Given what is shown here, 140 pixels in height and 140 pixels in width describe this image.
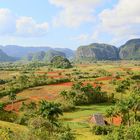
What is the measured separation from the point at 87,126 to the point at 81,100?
105 ft

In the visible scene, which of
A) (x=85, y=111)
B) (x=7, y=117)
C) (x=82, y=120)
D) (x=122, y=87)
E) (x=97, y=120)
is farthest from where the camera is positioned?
(x=122, y=87)

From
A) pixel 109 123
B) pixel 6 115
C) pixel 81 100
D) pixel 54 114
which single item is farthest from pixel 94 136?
pixel 81 100

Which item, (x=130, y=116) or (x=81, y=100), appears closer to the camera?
(x=130, y=116)

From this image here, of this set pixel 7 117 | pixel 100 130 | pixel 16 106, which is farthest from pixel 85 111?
pixel 7 117

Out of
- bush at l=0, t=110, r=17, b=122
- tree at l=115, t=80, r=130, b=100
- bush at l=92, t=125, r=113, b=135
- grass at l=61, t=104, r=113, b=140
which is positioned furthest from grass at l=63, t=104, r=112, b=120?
bush at l=92, t=125, r=113, b=135

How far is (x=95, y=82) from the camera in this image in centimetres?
14125

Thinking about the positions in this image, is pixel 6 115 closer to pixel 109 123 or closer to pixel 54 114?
pixel 54 114

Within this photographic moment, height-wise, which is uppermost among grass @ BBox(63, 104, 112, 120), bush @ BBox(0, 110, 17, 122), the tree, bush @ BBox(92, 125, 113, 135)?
the tree

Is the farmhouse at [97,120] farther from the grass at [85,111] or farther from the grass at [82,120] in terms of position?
the grass at [85,111]

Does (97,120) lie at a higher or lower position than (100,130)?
higher

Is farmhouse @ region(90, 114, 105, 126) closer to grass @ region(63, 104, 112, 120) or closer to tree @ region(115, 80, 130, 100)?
grass @ region(63, 104, 112, 120)

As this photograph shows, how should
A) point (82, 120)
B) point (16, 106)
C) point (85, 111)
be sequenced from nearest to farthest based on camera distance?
point (82, 120)
point (85, 111)
point (16, 106)

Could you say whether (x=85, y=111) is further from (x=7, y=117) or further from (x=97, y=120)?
(x=7, y=117)

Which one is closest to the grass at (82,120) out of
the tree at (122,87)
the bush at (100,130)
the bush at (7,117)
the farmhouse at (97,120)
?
the bush at (100,130)
